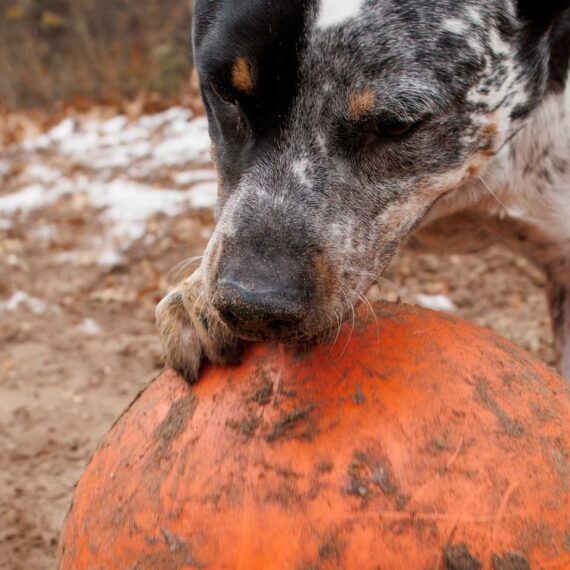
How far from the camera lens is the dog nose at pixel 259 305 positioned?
190 centimetres

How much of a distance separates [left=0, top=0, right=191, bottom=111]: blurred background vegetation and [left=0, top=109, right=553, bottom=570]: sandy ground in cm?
298

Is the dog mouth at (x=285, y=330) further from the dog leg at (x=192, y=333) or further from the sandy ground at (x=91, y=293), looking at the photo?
the sandy ground at (x=91, y=293)

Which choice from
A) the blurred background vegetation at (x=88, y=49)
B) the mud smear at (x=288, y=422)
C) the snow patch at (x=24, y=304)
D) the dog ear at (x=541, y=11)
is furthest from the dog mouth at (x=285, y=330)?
the blurred background vegetation at (x=88, y=49)

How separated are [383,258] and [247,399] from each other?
0.70m

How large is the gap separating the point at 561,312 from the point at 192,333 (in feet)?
5.36

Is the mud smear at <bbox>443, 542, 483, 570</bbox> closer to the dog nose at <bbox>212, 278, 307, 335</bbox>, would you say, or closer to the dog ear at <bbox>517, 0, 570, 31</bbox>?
the dog nose at <bbox>212, 278, 307, 335</bbox>

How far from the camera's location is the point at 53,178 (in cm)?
721

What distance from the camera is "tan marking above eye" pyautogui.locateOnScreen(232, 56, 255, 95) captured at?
86.2 inches

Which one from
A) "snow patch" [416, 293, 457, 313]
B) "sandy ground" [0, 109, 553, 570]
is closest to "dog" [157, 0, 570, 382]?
"sandy ground" [0, 109, 553, 570]

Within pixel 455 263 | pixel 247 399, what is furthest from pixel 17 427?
pixel 455 263

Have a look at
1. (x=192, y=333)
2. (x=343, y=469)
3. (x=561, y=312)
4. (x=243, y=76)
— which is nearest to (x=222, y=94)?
(x=243, y=76)

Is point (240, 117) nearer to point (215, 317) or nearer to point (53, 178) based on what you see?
point (215, 317)

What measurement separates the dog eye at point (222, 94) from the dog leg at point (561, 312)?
4.89ft

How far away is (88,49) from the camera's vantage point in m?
11.2
